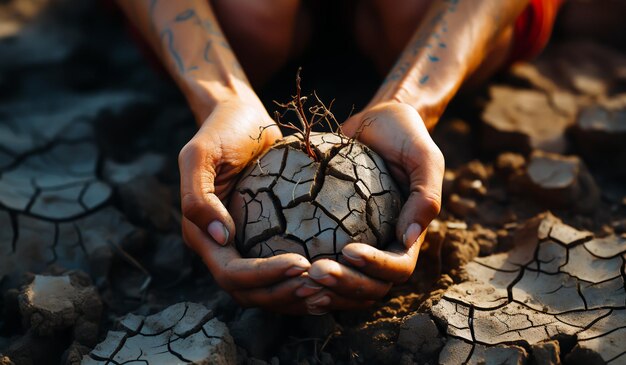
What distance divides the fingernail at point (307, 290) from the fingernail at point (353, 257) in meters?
0.12

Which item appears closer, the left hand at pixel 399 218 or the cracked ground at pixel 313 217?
the left hand at pixel 399 218

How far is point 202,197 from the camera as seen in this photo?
1.97 m

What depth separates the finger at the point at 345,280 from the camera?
1826 mm

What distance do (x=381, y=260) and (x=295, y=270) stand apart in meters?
0.25

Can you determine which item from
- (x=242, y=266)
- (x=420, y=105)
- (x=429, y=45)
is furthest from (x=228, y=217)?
(x=429, y=45)

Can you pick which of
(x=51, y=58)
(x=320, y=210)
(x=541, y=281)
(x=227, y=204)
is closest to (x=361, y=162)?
(x=320, y=210)

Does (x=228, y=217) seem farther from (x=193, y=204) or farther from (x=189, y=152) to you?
(x=189, y=152)

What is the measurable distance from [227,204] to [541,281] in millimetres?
1108

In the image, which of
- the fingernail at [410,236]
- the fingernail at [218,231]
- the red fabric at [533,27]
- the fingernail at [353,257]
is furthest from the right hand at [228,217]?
the red fabric at [533,27]

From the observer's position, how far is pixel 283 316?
2.19 m

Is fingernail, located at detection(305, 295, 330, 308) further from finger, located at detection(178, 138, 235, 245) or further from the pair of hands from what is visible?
finger, located at detection(178, 138, 235, 245)

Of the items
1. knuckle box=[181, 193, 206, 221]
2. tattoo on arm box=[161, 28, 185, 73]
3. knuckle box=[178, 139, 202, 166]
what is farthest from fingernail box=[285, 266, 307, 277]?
tattoo on arm box=[161, 28, 185, 73]

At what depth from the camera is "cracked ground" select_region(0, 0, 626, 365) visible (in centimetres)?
204

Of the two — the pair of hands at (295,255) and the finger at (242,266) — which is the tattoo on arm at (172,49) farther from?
the finger at (242,266)
